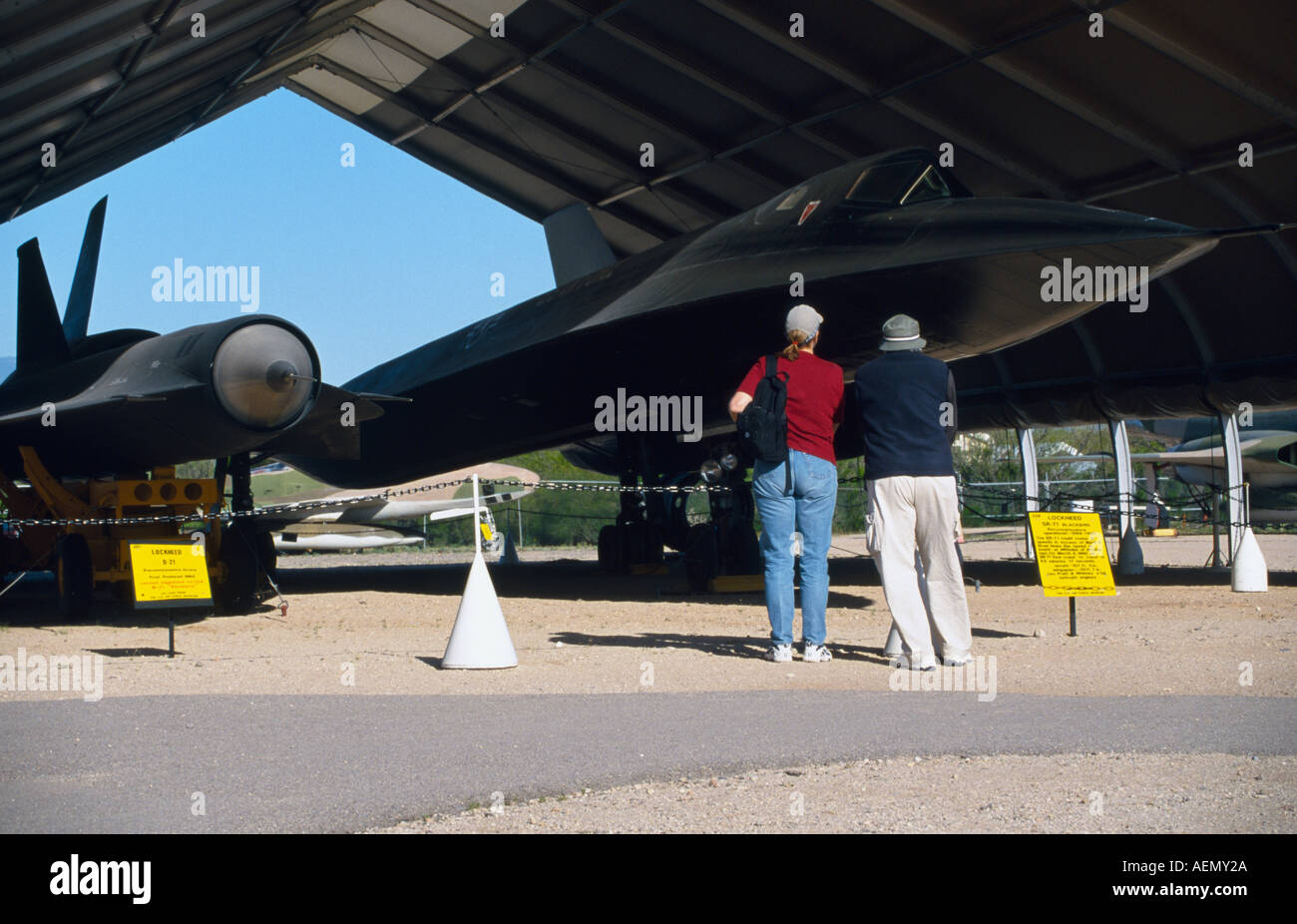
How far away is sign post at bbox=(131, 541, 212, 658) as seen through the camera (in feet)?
25.5

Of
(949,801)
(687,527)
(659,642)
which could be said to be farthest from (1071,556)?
(687,527)

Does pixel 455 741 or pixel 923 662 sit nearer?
pixel 455 741

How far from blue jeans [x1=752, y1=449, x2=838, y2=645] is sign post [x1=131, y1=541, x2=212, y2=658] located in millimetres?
3901

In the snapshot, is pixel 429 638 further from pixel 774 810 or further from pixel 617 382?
pixel 774 810

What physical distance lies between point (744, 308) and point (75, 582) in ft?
21.4

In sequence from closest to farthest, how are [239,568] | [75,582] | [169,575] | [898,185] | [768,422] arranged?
[768,422] < [169,575] < [898,185] < [75,582] < [239,568]

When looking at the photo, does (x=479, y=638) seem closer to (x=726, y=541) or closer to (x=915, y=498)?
(x=915, y=498)

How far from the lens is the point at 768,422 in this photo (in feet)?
21.6

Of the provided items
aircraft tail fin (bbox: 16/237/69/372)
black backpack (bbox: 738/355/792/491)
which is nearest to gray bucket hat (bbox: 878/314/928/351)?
black backpack (bbox: 738/355/792/491)

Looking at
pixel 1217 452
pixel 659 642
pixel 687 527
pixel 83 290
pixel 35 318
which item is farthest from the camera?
pixel 1217 452

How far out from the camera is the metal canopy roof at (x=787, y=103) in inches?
443

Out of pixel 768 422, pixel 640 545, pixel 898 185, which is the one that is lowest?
pixel 640 545
